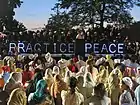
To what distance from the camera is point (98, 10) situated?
42.9 metres

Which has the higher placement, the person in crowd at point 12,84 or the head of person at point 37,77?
the head of person at point 37,77

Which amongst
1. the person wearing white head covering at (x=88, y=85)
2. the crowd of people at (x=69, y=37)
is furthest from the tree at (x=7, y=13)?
the person wearing white head covering at (x=88, y=85)

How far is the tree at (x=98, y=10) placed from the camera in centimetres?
4275

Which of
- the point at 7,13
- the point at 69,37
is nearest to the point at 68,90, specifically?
the point at 69,37

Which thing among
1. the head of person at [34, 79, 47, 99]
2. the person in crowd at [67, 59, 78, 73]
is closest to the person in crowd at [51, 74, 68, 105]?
the head of person at [34, 79, 47, 99]

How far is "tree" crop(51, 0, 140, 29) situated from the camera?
140ft

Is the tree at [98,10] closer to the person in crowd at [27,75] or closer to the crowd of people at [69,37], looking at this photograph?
the crowd of people at [69,37]

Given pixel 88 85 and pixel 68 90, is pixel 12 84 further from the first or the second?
pixel 88 85

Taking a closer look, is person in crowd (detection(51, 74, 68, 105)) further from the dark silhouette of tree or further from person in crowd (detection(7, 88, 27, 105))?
the dark silhouette of tree

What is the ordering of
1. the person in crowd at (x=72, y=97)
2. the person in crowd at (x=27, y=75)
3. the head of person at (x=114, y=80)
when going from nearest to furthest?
the person in crowd at (x=72, y=97), the head of person at (x=114, y=80), the person in crowd at (x=27, y=75)

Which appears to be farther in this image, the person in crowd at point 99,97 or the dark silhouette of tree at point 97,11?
the dark silhouette of tree at point 97,11

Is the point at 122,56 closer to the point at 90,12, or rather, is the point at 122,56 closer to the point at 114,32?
the point at 114,32

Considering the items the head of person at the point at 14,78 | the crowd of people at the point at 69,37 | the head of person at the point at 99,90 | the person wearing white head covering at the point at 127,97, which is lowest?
the person wearing white head covering at the point at 127,97

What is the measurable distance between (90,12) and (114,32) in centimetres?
1414
